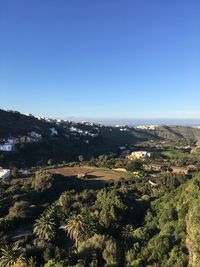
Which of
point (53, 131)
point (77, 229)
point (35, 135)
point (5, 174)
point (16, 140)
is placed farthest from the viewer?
point (53, 131)

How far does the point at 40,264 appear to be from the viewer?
32.7 metres

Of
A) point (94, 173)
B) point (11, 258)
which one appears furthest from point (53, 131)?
point (11, 258)


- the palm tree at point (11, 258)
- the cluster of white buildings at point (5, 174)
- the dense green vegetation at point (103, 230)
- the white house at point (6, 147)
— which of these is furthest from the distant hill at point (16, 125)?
the palm tree at point (11, 258)

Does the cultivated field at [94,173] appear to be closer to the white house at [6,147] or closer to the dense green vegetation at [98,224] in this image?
the dense green vegetation at [98,224]

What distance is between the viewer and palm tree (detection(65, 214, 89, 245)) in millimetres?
36656

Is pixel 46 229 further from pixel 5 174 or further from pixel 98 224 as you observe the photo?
pixel 5 174

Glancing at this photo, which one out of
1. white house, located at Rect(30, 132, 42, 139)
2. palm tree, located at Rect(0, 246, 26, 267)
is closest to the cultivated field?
white house, located at Rect(30, 132, 42, 139)

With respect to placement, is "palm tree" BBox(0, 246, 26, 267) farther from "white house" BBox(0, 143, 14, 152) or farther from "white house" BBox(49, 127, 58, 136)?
"white house" BBox(49, 127, 58, 136)

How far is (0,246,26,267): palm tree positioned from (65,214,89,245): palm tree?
5743 millimetres

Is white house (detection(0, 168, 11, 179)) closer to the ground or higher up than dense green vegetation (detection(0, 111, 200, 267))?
closer to the ground

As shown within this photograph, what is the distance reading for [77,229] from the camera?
122 feet

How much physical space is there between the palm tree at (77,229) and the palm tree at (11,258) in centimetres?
574

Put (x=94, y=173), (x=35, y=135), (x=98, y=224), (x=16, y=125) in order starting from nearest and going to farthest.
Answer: (x=98, y=224)
(x=94, y=173)
(x=35, y=135)
(x=16, y=125)

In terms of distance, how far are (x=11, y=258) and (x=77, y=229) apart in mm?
7487
